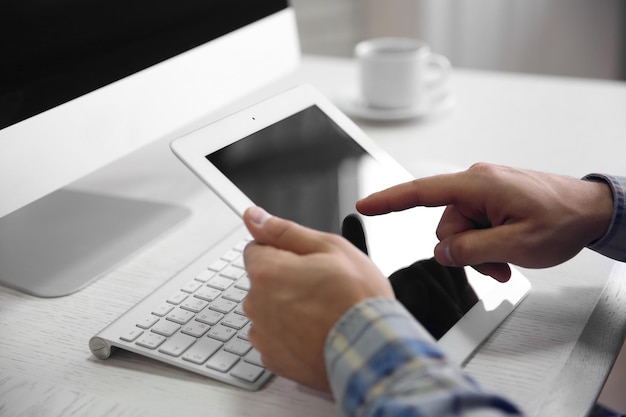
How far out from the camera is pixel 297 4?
2.01 m

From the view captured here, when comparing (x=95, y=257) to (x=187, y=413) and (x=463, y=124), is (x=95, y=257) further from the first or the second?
(x=463, y=124)

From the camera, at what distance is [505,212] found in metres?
0.54

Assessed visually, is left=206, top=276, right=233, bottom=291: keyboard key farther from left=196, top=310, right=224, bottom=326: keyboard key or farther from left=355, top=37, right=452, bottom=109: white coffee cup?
left=355, top=37, right=452, bottom=109: white coffee cup

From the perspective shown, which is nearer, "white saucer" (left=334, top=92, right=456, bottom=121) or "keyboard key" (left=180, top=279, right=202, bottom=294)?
"keyboard key" (left=180, top=279, right=202, bottom=294)

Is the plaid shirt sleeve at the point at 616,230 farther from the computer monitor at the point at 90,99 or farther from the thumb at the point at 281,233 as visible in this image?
the computer monitor at the point at 90,99

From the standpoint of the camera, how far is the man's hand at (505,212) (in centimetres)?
53

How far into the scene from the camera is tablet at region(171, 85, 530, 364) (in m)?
0.53

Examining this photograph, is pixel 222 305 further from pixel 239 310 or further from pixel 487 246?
pixel 487 246

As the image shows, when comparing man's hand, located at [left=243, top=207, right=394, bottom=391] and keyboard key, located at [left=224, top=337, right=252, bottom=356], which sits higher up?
man's hand, located at [left=243, top=207, right=394, bottom=391]

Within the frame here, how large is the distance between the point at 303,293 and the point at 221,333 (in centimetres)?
11

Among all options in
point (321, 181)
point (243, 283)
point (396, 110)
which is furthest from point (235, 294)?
point (396, 110)

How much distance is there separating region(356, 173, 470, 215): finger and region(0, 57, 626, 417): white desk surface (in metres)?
0.11

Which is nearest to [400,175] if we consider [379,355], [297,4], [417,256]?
[417,256]

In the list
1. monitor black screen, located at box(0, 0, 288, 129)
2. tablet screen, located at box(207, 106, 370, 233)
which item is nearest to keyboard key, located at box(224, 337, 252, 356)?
tablet screen, located at box(207, 106, 370, 233)
